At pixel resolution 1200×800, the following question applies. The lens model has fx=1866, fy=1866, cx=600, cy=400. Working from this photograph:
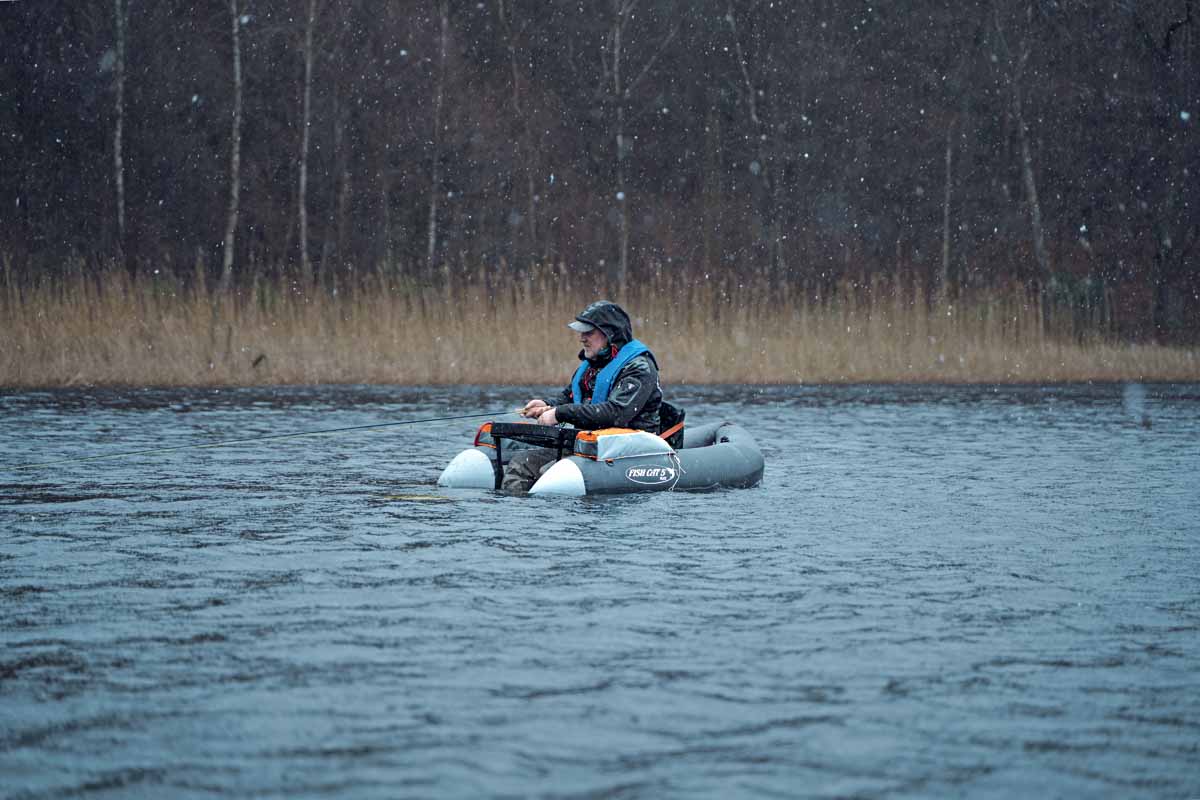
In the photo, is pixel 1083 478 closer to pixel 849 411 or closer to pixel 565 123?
pixel 849 411

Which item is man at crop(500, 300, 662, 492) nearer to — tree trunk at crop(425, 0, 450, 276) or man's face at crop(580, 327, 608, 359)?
man's face at crop(580, 327, 608, 359)

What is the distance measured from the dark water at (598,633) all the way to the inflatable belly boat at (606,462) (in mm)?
262

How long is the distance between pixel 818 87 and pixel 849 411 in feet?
71.4

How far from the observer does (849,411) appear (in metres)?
19.6

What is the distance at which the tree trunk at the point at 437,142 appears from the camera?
36938mm

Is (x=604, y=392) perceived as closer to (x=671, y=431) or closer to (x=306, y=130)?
(x=671, y=431)

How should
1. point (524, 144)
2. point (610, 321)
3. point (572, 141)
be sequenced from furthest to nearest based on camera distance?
point (572, 141), point (524, 144), point (610, 321)

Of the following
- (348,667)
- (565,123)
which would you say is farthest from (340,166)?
(348,667)

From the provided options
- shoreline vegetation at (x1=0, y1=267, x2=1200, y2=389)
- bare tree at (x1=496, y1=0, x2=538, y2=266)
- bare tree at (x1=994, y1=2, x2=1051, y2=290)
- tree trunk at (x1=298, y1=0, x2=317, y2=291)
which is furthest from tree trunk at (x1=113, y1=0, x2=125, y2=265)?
bare tree at (x1=994, y1=2, x2=1051, y2=290)

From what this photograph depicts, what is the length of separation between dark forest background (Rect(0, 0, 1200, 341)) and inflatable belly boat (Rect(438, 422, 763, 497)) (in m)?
23.1

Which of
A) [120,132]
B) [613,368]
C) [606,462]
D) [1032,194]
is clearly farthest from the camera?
[1032,194]

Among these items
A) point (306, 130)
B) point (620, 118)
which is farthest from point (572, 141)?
point (306, 130)

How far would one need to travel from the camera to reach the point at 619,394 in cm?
1228

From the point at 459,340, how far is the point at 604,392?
32.6 ft
